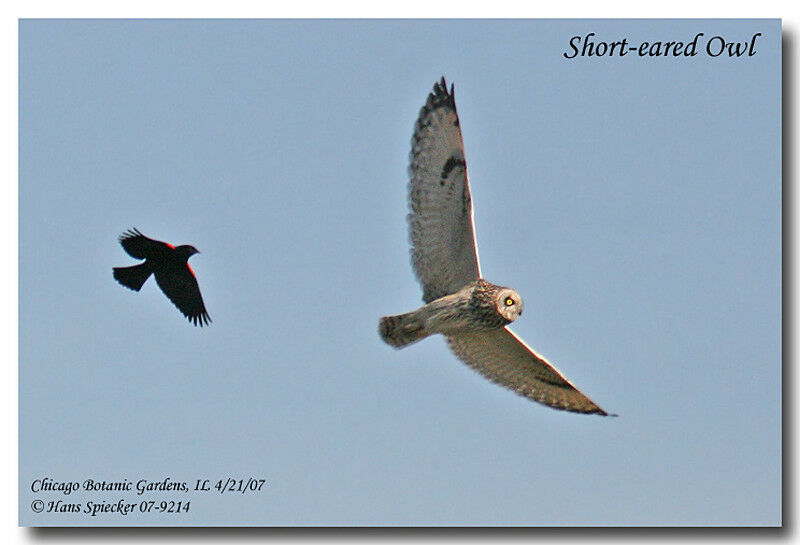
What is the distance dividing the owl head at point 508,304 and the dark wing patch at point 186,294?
1.66 metres

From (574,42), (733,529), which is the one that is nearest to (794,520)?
(733,529)

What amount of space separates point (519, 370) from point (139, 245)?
2.14m

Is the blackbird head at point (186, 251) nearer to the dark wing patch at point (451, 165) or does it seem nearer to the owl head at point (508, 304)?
the dark wing patch at point (451, 165)

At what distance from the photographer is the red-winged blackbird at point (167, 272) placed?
5648 mm

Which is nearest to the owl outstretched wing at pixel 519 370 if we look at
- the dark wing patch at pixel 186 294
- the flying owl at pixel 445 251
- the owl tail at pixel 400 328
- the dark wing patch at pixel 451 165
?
the flying owl at pixel 445 251

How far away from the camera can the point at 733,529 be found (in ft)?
16.3

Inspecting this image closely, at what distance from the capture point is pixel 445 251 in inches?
215

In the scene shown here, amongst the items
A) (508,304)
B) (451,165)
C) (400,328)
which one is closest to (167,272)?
(400,328)

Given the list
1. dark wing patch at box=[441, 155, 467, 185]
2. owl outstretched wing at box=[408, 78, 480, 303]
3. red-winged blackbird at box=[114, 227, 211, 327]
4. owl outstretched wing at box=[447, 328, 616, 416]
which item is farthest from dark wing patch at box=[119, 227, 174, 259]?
owl outstretched wing at box=[447, 328, 616, 416]

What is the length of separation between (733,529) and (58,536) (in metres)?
3.09

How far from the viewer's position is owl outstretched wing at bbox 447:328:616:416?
5797 millimetres

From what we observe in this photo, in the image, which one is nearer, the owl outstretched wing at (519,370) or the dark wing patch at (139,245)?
Answer: the dark wing patch at (139,245)

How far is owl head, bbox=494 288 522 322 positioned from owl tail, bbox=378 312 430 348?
16.5 inches

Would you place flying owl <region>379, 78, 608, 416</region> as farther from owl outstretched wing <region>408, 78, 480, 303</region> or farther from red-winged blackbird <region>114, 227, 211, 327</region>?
red-winged blackbird <region>114, 227, 211, 327</region>
